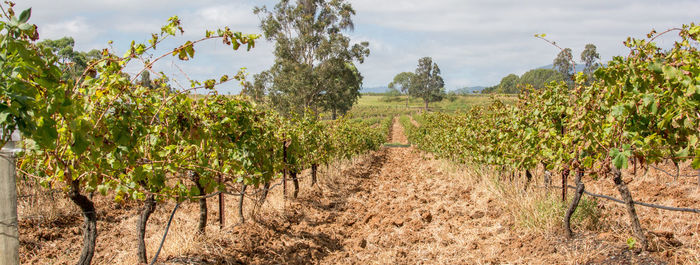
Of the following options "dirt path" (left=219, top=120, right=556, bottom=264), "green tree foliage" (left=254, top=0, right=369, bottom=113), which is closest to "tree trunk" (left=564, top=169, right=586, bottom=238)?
"dirt path" (left=219, top=120, right=556, bottom=264)

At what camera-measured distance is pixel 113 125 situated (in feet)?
8.79

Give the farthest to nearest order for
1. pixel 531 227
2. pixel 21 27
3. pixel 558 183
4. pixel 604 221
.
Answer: pixel 558 183 < pixel 531 227 < pixel 604 221 < pixel 21 27

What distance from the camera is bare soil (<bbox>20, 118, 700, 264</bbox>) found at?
414cm

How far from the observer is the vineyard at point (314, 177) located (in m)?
2.61

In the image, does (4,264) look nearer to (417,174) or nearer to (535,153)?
(535,153)

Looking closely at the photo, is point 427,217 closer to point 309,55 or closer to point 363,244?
point 363,244

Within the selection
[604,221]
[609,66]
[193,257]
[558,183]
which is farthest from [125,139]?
[558,183]

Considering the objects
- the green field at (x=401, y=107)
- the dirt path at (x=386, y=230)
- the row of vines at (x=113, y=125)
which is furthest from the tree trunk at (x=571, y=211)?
the green field at (x=401, y=107)

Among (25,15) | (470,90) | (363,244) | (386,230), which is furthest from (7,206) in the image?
(470,90)

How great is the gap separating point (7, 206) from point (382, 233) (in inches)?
163

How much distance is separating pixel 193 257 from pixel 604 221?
13.8 ft

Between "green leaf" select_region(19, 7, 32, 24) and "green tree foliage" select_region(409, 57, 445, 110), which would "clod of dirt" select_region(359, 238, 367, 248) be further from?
"green tree foliage" select_region(409, 57, 445, 110)

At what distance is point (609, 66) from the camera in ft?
9.62

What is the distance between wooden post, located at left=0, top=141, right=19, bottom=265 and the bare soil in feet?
5.40
